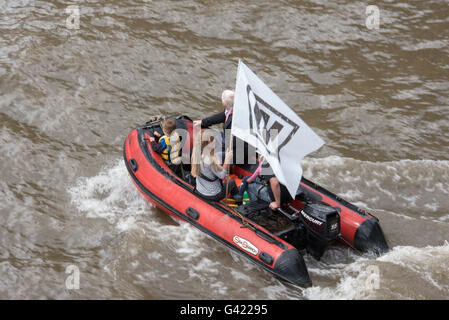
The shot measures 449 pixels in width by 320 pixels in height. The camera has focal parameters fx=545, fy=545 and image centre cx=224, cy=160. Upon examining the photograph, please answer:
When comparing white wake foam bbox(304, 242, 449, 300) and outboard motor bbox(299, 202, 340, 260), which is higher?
outboard motor bbox(299, 202, 340, 260)

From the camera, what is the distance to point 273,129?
5598 mm

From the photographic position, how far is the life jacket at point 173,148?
6941 millimetres

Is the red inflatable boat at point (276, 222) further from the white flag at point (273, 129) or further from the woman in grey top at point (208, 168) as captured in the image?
the white flag at point (273, 129)

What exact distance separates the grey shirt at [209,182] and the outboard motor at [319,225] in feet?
3.27

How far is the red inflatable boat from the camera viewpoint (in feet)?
18.9

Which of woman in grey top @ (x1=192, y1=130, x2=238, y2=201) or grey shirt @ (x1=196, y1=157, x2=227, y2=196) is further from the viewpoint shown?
grey shirt @ (x1=196, y1=157, x2=227, y2=196)

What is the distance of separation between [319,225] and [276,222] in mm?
695

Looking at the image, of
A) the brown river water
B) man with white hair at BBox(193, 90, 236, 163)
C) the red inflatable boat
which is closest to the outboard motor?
the red inflatable boat

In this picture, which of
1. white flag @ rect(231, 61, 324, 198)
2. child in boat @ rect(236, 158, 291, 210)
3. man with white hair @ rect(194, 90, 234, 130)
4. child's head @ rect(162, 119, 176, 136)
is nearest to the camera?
white flag @ rect(231, 61, 324, 198)

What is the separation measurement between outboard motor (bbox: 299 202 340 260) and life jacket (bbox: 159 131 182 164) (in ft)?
6.03

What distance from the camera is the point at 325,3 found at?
11.7 m

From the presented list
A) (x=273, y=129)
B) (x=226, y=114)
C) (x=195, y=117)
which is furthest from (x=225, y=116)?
(x=195, y=117)

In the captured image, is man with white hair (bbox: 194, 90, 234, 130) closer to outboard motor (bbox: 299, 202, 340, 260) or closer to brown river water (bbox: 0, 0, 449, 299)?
brown river water (bbox: 0, 0, 449, 299)

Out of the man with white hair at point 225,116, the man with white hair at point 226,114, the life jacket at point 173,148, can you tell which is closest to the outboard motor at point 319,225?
the man with white hair at point 225,116
